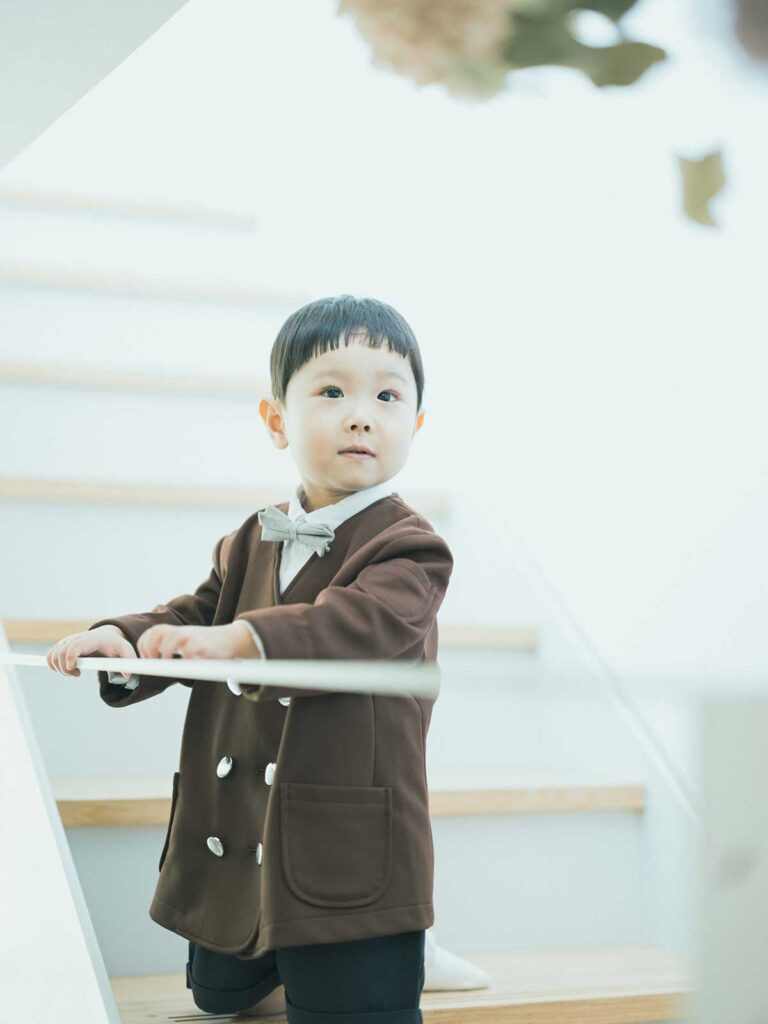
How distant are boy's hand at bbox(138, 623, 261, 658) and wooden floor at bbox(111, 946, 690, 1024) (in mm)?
489

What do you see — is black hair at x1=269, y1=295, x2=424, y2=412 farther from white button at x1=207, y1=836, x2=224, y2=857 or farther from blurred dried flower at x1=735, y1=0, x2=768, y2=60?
blurred dried flower at x1=735, y1=0, x2=768, y2=60

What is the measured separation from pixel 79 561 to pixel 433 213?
951 mm

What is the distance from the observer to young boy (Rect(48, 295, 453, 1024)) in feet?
2.95

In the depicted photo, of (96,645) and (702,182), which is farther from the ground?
(702,182)

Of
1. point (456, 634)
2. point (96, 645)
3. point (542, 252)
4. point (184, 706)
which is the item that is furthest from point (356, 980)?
point (542, 252)

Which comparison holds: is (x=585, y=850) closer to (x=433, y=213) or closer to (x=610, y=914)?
(x=610, y=914)

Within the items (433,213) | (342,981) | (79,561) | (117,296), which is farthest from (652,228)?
(117,296)

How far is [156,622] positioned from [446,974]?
0.45m

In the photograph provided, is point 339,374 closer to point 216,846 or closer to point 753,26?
point 216,846

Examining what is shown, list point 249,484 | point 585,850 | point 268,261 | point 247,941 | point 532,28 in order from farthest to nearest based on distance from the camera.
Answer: point 268,261
point 249,484
point 585,850
point 247,941
point 532,28

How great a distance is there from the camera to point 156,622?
1.06m

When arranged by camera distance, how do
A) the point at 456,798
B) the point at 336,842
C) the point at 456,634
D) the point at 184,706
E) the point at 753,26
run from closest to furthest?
1. the point at 753,26
2. the point at 336,842
3. the point at 456,798
4. the point at 184,706
5. the point at 456,634

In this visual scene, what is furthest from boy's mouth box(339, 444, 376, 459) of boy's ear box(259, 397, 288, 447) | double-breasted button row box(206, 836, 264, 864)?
double-breasted button row box(206, 836, 264, 864)

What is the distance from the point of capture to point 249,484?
178 centimetres
